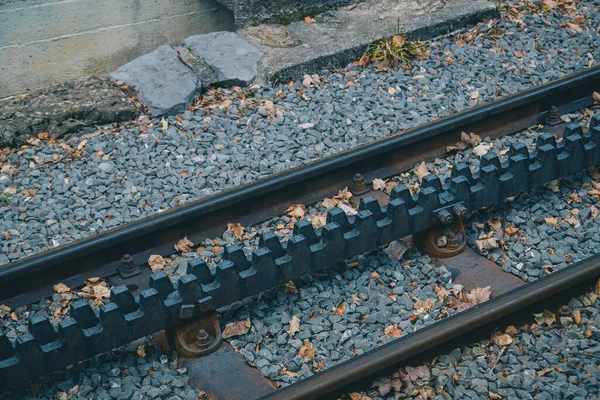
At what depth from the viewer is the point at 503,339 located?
14.4 feet

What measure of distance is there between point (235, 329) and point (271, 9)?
3.88 metres

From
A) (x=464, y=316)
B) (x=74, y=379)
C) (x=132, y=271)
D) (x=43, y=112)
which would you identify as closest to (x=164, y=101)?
(x=43, y=112)

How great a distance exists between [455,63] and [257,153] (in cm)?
206

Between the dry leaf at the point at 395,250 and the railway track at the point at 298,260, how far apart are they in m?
0.11

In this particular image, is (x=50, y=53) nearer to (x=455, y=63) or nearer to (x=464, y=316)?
(x=455, y=63)

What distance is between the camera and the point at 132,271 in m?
4.97

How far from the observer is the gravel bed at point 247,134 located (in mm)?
5645

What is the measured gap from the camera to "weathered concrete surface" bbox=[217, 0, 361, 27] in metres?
7.57

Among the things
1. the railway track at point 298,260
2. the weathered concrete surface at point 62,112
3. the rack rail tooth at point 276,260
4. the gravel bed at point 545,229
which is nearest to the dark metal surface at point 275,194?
the railway track at point 298,260

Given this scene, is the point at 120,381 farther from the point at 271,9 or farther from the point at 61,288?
the point at 271,9

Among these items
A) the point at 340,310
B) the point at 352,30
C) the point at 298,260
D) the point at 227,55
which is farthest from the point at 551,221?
the point at 227,55

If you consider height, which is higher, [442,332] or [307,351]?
[442,332]

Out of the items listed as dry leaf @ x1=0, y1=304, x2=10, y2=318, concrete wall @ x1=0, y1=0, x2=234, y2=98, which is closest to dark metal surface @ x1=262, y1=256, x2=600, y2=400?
dry leaf @ x1=0, y1=304, x2=10, y2=318

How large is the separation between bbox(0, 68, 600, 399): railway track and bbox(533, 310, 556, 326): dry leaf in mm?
84
